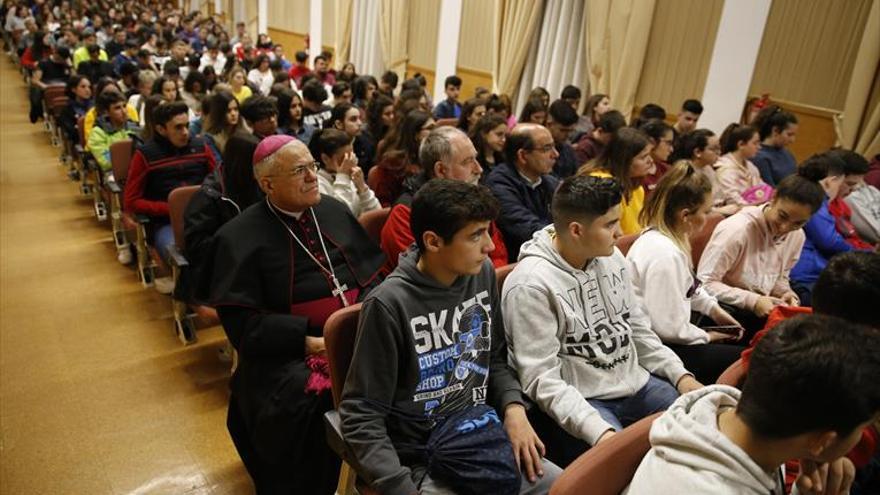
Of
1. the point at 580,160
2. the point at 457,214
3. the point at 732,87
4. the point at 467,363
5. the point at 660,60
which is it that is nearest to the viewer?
the point at 457,214

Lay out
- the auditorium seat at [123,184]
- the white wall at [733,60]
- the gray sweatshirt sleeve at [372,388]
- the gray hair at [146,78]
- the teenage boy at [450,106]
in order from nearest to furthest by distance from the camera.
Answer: the gray sweatshirt sleeve at [372,388] → the auditorium seat at [123,184] → the white wall at [733,60] → the gray hair at [146,78] → the teenage boy at [450,106]

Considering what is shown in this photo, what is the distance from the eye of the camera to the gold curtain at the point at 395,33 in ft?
29.1

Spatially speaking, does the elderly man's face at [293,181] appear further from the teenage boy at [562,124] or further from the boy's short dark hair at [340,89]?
the boy's short dark hair at [340,89]

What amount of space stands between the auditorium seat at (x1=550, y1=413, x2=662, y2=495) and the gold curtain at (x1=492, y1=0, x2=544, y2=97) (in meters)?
6.32

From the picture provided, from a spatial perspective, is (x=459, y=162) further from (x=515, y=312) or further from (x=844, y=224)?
(x=844, y=224)

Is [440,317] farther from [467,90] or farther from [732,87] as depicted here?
[467,90]

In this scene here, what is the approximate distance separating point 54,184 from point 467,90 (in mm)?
5068

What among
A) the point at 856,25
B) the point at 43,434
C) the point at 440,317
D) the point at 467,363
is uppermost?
the point at 856,25

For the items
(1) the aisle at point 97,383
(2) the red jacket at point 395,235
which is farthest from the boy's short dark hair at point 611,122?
(1) the aisle at point 97,383

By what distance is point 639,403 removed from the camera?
5.81 feet

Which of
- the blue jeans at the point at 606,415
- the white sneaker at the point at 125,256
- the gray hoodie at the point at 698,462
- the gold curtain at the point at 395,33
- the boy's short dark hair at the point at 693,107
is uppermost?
the gold curtain at the point at 395,33

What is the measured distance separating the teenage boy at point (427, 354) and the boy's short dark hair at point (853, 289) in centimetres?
92

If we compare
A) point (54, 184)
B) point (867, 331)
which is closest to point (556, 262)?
point (867, 331)

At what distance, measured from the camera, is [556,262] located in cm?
171
